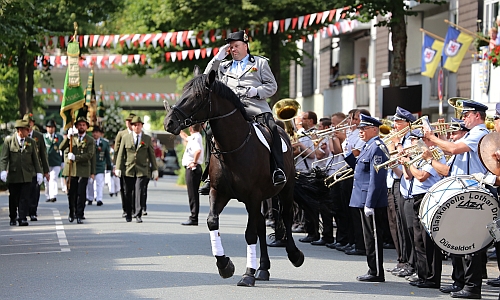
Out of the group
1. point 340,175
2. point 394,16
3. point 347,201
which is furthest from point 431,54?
point 347,201

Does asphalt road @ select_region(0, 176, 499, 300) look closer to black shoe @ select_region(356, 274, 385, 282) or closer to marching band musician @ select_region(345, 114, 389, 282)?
black shoe @ select_region(356, 274, 385, 282)

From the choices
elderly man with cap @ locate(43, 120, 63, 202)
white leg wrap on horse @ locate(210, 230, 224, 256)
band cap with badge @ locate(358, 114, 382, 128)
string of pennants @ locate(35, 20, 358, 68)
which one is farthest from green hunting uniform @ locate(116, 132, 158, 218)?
string of pennants @ locate(35, 20, 358, 68)

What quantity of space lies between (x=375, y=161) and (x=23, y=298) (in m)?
4.29

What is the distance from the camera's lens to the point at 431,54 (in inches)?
1137

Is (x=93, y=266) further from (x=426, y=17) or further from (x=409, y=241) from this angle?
(x=426, y=17)

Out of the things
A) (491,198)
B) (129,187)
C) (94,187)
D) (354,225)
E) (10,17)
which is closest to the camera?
(491,198)

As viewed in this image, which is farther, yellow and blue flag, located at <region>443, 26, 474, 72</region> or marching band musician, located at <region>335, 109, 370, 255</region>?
yellow and blue flag, located at <region>443, 26, 474, 72</region>

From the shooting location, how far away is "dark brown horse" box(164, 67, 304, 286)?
1080cm

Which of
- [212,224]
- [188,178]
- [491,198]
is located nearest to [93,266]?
[212,224]

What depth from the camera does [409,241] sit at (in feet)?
40.0

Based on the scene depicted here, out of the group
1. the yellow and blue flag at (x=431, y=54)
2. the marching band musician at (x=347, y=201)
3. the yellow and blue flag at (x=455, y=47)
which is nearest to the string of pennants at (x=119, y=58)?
the yellow and blue flag at (x=431, y=54)

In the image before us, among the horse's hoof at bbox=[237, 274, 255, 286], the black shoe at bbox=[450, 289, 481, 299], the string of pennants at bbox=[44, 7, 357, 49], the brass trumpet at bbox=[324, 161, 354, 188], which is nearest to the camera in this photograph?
the black shoe at bbox=[450, 289, 481, 299]

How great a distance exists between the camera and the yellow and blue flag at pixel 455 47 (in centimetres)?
2664

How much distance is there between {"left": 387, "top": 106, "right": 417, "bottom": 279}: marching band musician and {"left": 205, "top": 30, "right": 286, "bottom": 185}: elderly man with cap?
1.50m
